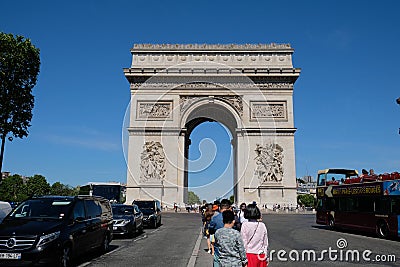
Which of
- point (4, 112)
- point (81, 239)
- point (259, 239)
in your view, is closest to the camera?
point (259, 239)

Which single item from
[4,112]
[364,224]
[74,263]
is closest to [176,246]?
[74,263]

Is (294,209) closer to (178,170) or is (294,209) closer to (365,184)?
(178,170)

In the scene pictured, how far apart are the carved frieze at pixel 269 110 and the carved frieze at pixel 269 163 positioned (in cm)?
273

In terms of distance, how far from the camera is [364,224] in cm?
1703

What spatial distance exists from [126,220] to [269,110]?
2427 centimetres

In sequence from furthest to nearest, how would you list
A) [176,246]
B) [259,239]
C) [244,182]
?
[244,182] → [176,246] → [259,239]

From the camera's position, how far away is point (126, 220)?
14570 millimetres

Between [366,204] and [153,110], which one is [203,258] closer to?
[366,204]

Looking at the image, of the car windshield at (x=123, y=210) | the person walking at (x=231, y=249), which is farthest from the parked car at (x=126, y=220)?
the person walking at (x=231, y=249)

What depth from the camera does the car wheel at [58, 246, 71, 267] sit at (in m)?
7.62

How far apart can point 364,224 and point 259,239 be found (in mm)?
13930

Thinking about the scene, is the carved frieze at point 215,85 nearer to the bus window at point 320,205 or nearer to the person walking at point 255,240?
the bus window at point 320,205

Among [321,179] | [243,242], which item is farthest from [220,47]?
[243,242]

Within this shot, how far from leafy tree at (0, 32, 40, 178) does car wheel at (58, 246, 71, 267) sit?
49.4 feet
